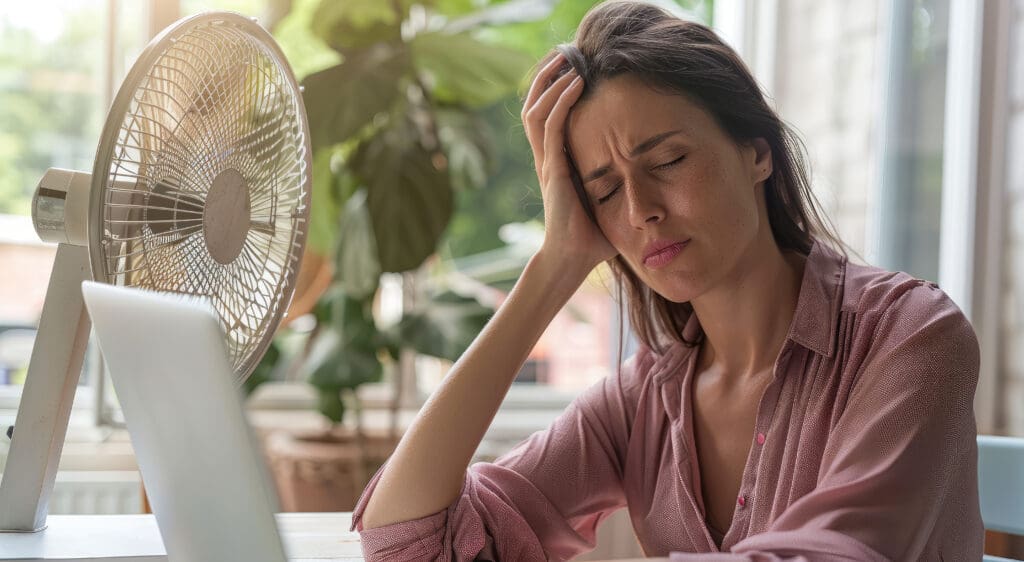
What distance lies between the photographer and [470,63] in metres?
2.43

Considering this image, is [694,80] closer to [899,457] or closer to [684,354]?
[684,354]

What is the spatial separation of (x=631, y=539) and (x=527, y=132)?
140cm

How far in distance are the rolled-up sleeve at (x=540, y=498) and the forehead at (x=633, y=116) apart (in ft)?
1.21

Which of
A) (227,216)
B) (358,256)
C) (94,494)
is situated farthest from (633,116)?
(94,494)

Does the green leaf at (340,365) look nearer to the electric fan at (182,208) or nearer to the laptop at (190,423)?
the electric fan at (182,208)

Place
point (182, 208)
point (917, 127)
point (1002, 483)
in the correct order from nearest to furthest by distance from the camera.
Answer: point (182, 208)
point (1002, 483)
point (917, 127)

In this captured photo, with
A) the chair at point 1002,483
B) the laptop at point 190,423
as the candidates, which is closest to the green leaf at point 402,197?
the chair at point 1002,483

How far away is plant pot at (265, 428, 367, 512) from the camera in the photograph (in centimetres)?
249

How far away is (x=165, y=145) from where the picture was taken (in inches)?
38.6

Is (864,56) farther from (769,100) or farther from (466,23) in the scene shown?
(769,100)

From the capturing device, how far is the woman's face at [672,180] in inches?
44.8

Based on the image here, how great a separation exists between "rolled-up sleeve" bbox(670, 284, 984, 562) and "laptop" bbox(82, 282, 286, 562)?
389 mm

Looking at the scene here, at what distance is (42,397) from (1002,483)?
49.3 inches

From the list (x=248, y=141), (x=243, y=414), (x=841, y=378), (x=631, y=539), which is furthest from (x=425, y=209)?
(x=243, y=414)
